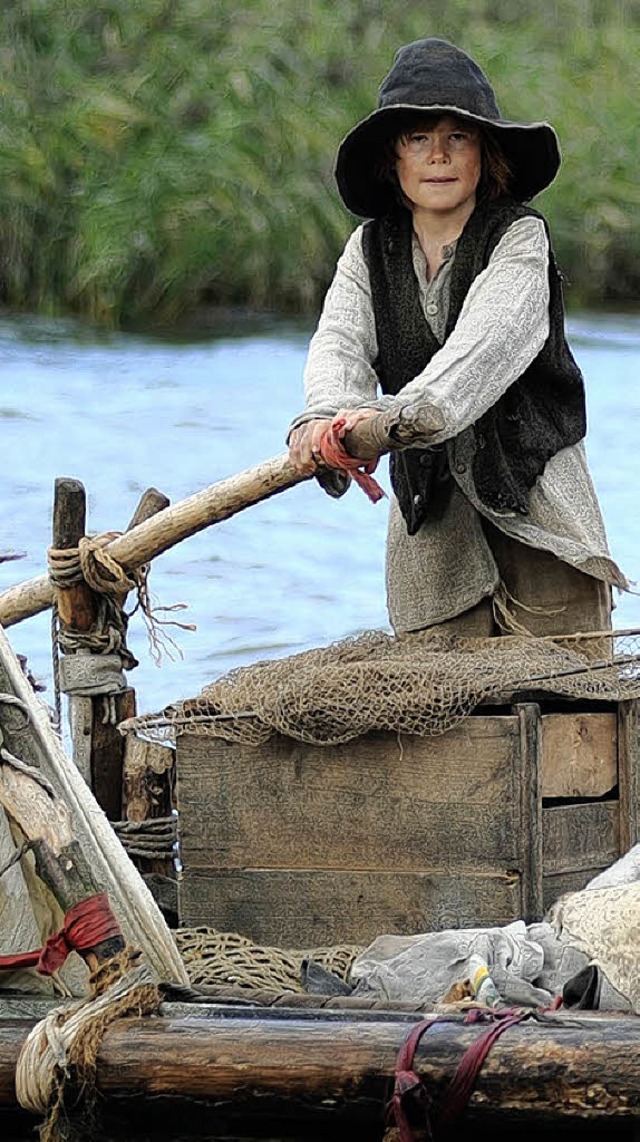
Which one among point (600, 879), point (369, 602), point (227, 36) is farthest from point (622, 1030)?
point (227, 36)

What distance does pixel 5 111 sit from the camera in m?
11.1

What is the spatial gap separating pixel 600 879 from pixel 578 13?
10.8 m

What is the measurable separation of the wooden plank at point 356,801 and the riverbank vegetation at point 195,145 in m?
7.65

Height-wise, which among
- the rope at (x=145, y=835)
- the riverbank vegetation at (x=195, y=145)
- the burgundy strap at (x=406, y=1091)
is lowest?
the burgundy strap at (x=406, y=1091)

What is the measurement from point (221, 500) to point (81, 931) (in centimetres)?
102

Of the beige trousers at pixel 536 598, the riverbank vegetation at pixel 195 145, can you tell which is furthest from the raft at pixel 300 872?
the riverbank vegetation at pixel 195 145

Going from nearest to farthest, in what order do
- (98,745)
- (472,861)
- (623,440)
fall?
(472,861), (98,745), (623,440)

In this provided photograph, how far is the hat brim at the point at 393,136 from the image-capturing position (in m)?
3.07

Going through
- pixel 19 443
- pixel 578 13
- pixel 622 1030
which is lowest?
pixel 622 1030

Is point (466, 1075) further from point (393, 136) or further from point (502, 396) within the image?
point (393, 136)

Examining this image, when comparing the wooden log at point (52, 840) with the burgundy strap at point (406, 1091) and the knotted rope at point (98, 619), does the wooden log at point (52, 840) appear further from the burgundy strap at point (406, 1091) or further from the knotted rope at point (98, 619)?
the knotted rope at point (98, 619)

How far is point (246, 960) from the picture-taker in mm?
2848

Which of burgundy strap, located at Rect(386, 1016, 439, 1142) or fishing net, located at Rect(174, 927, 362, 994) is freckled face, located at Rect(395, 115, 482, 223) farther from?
burgundy strap, located at Rect(386, 1016, 439, 1142)

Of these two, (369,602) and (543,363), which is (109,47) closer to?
(369,602)
